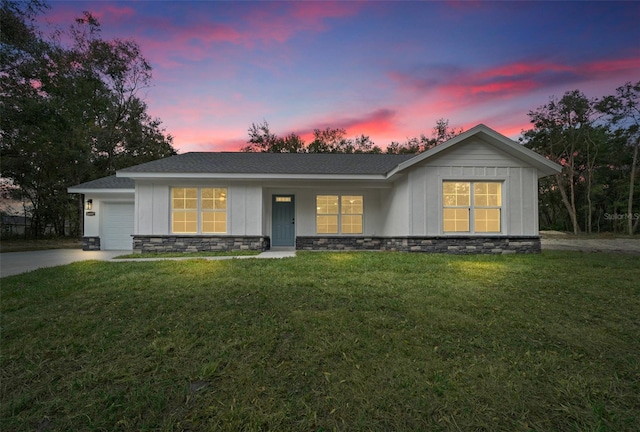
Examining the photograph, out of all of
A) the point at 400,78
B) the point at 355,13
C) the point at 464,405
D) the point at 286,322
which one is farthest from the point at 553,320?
the point at 400,78

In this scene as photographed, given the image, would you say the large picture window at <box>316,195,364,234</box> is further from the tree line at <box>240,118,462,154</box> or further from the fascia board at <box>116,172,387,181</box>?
the tree line at <box>240,118,462,154</box>

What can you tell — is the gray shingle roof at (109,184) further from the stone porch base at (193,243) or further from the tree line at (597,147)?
the tree line at (597,147)

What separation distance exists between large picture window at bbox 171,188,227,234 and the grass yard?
5464mm

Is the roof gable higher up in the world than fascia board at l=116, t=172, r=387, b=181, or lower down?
higher up

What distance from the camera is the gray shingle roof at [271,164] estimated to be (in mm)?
9781

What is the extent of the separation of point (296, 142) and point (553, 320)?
84.7ft

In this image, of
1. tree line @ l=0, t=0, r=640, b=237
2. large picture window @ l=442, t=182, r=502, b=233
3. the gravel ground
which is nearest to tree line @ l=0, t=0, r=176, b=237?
tree line @ l=0, t=0, r=640, b=237

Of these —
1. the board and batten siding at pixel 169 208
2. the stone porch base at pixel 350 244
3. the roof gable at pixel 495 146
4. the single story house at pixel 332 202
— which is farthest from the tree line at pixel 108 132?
the roof gable at pixel 495 146

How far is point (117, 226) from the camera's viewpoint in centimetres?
1173

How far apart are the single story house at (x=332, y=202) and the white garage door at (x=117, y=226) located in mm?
36

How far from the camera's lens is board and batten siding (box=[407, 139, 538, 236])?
927cm

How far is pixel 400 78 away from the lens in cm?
1239

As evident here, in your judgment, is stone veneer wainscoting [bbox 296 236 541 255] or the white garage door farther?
the white garage door

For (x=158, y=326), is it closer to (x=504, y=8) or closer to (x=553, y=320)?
(x=553, y=320)
